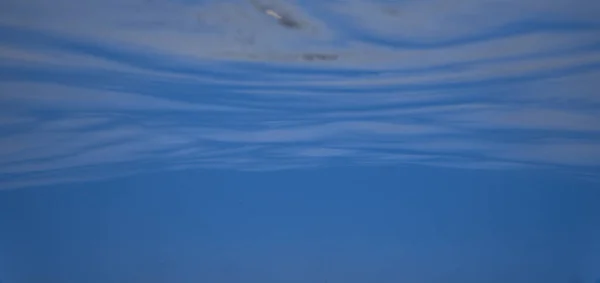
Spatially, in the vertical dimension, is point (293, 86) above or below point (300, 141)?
above

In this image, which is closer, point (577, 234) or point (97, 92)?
point (97, 92)

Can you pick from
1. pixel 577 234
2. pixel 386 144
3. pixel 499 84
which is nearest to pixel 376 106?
pixel 386 144

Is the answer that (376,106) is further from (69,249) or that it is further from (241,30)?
(69,249)

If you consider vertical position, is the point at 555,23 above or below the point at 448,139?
above

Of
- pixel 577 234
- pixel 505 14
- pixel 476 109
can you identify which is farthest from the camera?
pixel 577 234

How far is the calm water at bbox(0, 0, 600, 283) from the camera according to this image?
1905 mm

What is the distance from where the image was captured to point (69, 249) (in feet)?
7.20

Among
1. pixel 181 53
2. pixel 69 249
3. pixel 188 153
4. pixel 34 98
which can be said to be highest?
pixel 181 53

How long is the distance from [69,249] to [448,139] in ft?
4.81

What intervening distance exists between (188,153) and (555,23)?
4.30 ft

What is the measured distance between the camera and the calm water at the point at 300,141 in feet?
6.25

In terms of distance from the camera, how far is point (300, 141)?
207 cm

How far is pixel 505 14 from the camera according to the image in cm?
187

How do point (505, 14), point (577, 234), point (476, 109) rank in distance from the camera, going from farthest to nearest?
point (577, 234) → point (476, 109) → point (505, 14)
